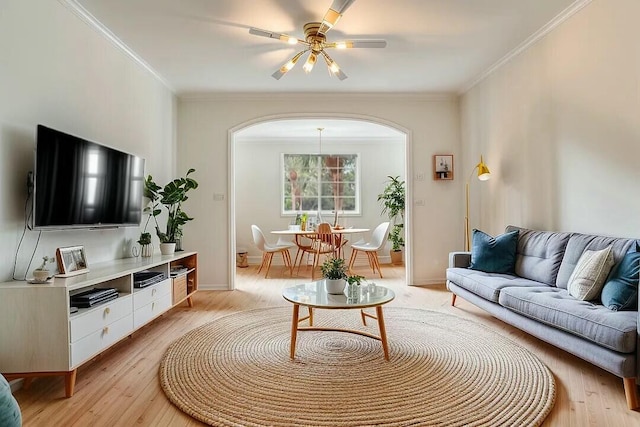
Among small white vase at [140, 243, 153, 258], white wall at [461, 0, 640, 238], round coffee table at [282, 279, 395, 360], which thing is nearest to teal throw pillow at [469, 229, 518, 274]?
white wall at [461, 0, 640, 238]

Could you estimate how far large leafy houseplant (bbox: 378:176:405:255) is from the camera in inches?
271

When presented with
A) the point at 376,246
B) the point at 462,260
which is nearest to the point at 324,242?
the point at 376,246

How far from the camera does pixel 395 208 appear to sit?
687 cm

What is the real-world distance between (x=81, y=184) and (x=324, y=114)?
3.11 metres

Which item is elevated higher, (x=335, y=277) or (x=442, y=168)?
(x=442, y=168)

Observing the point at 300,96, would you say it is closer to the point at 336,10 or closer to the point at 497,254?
the point at 336,10

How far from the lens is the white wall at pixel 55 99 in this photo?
223 cm

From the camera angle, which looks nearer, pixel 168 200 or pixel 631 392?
pixel 631 392

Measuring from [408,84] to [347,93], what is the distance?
2.59 ft

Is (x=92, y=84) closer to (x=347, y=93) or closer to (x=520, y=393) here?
(x=347, y=93)

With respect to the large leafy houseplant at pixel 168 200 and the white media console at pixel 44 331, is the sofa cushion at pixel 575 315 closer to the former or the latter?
the white media console at pixel 44 331

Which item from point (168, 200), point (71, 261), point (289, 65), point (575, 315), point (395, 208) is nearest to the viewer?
point (575, 315)

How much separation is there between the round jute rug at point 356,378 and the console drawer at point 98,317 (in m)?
0.45

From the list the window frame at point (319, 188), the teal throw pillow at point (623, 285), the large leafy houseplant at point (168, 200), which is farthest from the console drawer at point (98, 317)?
the window frame at point (319, 188)
